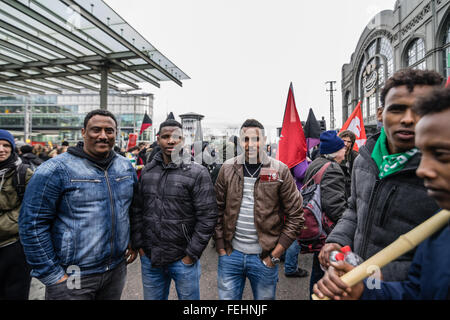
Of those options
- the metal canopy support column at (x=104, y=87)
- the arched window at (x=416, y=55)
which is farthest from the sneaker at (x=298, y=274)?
the arched window at (x=416, y=55)

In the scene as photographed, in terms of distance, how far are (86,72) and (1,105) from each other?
246 ft

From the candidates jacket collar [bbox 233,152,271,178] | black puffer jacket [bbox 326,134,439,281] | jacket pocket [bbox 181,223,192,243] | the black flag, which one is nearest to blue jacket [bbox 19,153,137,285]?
jacket pocket [bbox 181,223,192,243]

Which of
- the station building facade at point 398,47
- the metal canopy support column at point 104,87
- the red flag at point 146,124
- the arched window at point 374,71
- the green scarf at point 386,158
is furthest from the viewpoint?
the arched window at point 374,71

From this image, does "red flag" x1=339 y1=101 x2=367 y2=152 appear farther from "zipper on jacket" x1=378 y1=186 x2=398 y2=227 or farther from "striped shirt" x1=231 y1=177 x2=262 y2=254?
"zipper on jacket" x1=378 y1=186 x2=398 y2=227

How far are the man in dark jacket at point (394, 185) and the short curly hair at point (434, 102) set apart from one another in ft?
1.09

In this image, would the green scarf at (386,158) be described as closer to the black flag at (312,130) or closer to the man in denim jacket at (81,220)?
the man in denim jacket at (81,220)

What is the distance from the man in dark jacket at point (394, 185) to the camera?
1.08 metres

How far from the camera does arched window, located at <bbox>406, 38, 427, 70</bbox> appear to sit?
644 inches

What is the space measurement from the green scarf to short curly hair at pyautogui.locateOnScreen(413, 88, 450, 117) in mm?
392

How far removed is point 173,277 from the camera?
6.81ft

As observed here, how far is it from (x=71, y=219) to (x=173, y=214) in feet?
2.51

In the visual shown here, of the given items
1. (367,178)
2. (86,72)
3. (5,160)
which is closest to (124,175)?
(5,160)

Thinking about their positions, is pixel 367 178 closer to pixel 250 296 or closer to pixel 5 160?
pixel 250 296

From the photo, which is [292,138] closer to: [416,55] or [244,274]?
[244,274]
